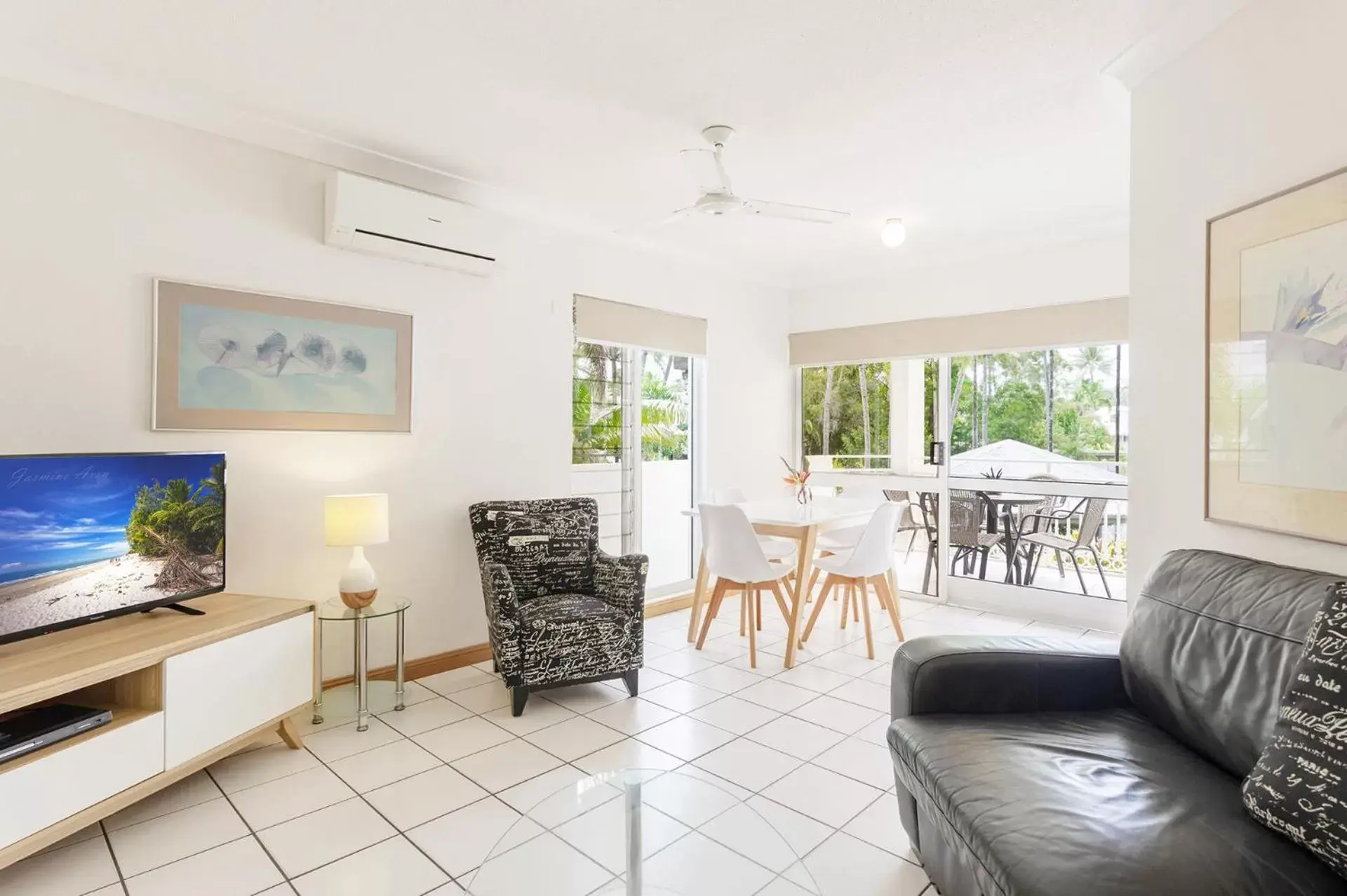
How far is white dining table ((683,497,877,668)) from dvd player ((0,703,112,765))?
2813 millimetres

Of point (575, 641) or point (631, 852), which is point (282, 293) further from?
point (631, 852)

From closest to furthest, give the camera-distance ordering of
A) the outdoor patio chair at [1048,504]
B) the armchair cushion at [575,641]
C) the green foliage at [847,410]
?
the armchair cushion at [575,641]
the outdoor patio chair at [1048,504]
the green foliage at [847,410]

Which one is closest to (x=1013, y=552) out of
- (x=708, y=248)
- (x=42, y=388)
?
(x=708, y=248)

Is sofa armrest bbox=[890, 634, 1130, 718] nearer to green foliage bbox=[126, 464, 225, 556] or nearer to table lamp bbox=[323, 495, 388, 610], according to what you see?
table lamp bbox=[323, 495, 388, 610]

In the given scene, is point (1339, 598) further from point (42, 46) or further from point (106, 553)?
point (42, 46)

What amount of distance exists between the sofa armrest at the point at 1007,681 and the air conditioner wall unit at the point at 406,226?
9.35 feet

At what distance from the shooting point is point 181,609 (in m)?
2.66

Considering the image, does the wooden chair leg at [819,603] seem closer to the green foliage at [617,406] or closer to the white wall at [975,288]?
the green foliage at [617,406]

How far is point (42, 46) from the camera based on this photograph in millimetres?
2438

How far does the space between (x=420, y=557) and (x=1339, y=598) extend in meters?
3.45

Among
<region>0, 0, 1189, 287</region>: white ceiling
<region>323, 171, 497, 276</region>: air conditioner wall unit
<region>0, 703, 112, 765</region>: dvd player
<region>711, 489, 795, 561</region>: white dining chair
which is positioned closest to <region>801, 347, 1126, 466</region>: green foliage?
<region>0, 0, 1189, 287</region>: white ceiling

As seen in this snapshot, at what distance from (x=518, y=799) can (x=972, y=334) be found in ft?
13.8

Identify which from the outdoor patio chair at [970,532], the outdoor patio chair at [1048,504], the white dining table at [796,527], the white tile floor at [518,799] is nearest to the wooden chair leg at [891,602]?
the white dining table at [796,527]

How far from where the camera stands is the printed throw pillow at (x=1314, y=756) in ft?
4.12
